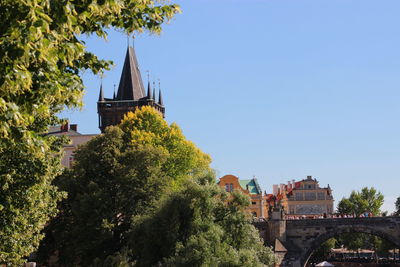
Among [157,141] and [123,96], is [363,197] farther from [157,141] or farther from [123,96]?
[157,141]

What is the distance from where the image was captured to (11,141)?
36.9 feet

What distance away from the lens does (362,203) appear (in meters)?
104

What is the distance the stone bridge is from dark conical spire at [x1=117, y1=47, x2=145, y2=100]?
114ft

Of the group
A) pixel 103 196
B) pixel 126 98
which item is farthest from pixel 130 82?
pixel 103 196

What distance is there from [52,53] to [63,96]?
1.35 m

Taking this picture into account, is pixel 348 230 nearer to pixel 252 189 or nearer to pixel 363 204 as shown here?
pixel 252 189

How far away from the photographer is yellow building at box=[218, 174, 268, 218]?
291 ft

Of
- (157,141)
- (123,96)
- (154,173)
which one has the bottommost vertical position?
(154,173)

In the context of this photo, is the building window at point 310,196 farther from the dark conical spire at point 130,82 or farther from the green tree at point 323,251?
the dark conical spire at point 130,82

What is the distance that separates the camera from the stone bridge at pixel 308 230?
206ft

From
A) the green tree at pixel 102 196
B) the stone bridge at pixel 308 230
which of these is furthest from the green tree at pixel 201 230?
the stone bridge at pixel 308 230

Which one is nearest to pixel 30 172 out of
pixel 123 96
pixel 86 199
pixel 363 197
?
pixel 86 199

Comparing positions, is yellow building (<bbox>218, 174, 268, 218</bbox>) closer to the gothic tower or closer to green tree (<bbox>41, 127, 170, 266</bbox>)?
the gothic tower

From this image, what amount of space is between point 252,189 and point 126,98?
22763mm
